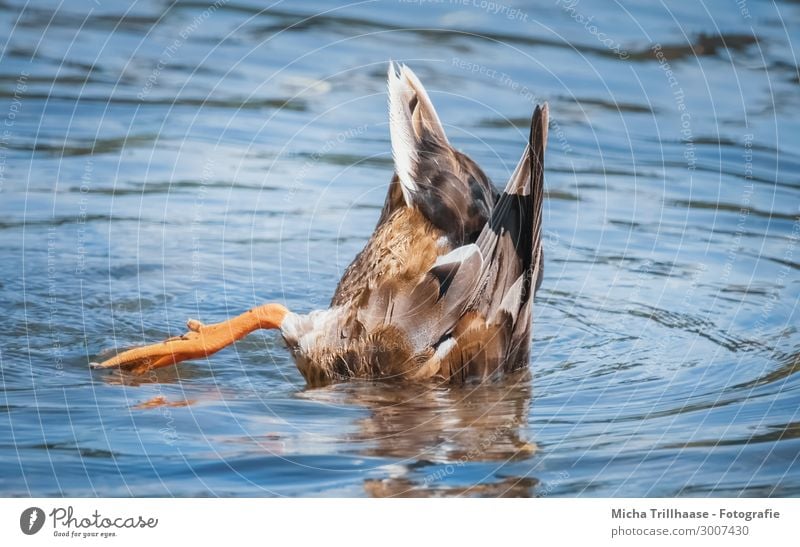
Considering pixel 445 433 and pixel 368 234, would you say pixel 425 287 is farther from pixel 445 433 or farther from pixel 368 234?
pixel 368 234

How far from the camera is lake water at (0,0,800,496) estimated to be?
493cm

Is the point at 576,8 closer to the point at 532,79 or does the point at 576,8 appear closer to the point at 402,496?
the point at 532,79

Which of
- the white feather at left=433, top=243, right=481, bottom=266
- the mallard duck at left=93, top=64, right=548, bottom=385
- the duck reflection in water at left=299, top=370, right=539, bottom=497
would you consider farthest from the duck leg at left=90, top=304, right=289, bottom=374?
the white feather at left=433, top=243, right=481, bottom=266

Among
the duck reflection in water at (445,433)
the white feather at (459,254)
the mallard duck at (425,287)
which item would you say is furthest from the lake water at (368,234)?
the white feather at (459,254)

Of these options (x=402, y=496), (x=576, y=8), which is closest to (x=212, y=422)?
(x=402, y=496)

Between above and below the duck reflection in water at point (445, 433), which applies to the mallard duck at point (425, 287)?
above

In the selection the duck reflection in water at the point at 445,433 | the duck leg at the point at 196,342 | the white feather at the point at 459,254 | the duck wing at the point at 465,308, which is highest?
the white feather at the point at 459,254

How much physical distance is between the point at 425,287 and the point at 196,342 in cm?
117

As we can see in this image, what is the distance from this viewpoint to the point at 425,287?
18.1ft

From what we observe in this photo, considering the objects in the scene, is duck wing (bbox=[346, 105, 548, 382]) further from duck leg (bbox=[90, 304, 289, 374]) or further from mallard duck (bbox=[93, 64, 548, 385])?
duck leg (bbox=[90, 304, 289, 374])

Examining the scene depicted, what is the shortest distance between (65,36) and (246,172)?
5.28 ft

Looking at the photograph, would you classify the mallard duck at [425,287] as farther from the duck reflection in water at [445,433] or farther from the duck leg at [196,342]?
the duck reflection in water at [445,433]

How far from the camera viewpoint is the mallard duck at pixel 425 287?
5445 millimetres

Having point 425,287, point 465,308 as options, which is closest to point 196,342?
point 425,287
